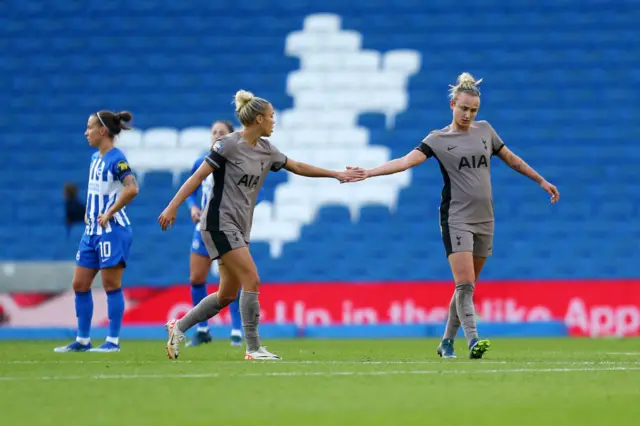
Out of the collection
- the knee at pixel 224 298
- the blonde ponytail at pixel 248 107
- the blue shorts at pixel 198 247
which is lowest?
the knee at pixel 224 298

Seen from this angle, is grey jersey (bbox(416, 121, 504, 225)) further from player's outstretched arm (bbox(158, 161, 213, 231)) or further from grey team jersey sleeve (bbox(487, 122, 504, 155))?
player's outstretched arm (bbox(158, 161, 213, 231))

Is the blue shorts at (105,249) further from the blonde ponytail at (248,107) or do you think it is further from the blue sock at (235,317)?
the blonde ponytail at (248,107)

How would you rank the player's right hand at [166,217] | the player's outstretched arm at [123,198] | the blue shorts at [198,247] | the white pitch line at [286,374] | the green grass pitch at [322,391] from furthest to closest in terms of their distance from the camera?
the blue shorts at [198,247]
the player's outstretched arm at [123,198]
the player's right hand at [166,217]
the white pitch line at [286,374]
the green grass pitch at [322,391]

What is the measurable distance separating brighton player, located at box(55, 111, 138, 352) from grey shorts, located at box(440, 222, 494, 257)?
9.54ft

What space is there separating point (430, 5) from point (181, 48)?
11.7 ft

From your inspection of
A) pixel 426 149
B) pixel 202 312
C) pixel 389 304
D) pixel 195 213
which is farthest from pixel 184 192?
pixel 389 304

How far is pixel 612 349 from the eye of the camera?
10.7 m

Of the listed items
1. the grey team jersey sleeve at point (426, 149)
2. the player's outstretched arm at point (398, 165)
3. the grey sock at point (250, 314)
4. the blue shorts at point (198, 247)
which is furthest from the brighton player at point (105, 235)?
the grey team jersey sleeve at point (426, 149)

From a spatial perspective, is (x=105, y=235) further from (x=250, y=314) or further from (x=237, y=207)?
(x=250, y=314)

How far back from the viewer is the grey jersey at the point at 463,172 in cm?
852

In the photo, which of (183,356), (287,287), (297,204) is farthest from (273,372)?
(297,204)

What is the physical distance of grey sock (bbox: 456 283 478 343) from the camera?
832 cm

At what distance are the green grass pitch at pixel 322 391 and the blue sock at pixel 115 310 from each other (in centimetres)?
121

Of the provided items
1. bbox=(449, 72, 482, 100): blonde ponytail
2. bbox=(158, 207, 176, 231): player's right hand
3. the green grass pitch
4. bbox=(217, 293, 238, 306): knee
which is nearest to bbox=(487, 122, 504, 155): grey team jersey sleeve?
bbox=(449, 72, 482, 100): blonde ponytail
